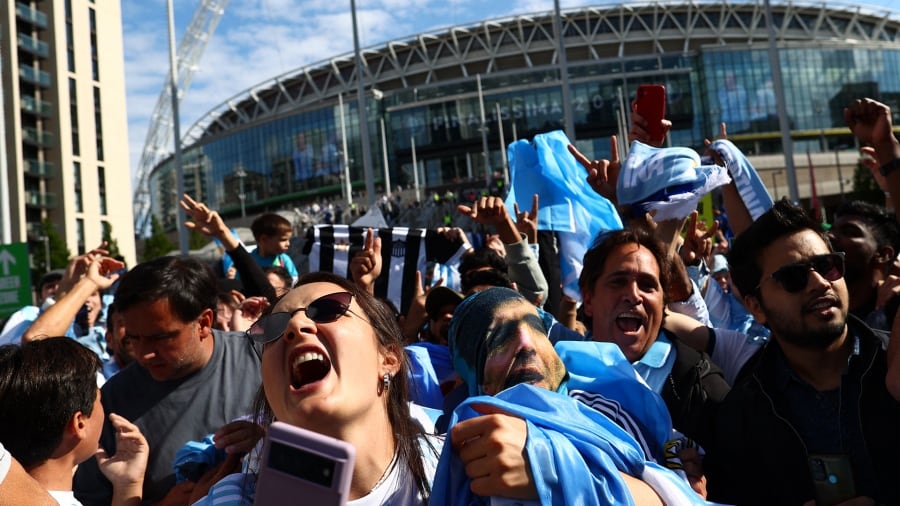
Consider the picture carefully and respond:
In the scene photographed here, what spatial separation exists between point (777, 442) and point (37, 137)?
202 feet

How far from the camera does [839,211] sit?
423 centimetres

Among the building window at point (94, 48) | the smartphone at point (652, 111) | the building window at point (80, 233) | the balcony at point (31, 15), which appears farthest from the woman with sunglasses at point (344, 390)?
the building window at point (94, 48)

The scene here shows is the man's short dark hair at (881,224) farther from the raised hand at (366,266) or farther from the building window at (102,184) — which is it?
the building window at (102,184)

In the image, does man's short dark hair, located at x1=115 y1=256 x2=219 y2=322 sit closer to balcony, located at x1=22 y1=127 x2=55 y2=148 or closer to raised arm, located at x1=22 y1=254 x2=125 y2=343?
raised arm, located at x1=22 y1=254 x2=125 y2=343

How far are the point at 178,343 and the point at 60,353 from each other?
25.6 inches

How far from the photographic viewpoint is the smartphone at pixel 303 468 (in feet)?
3.92

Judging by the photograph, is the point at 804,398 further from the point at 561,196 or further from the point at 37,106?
the point at 37,106

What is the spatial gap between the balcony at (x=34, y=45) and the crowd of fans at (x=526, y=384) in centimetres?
5932

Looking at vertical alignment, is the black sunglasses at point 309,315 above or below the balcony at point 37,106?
below

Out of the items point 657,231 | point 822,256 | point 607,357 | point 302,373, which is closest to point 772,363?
point 822,256

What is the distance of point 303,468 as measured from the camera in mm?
1219

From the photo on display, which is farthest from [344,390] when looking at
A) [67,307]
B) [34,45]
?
[34,45]

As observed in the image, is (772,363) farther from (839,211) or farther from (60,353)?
(60,353)

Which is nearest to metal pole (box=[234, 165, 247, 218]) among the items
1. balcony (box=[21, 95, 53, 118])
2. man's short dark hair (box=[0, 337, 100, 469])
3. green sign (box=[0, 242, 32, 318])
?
balcony (box=[21, 95, 53, 118])
